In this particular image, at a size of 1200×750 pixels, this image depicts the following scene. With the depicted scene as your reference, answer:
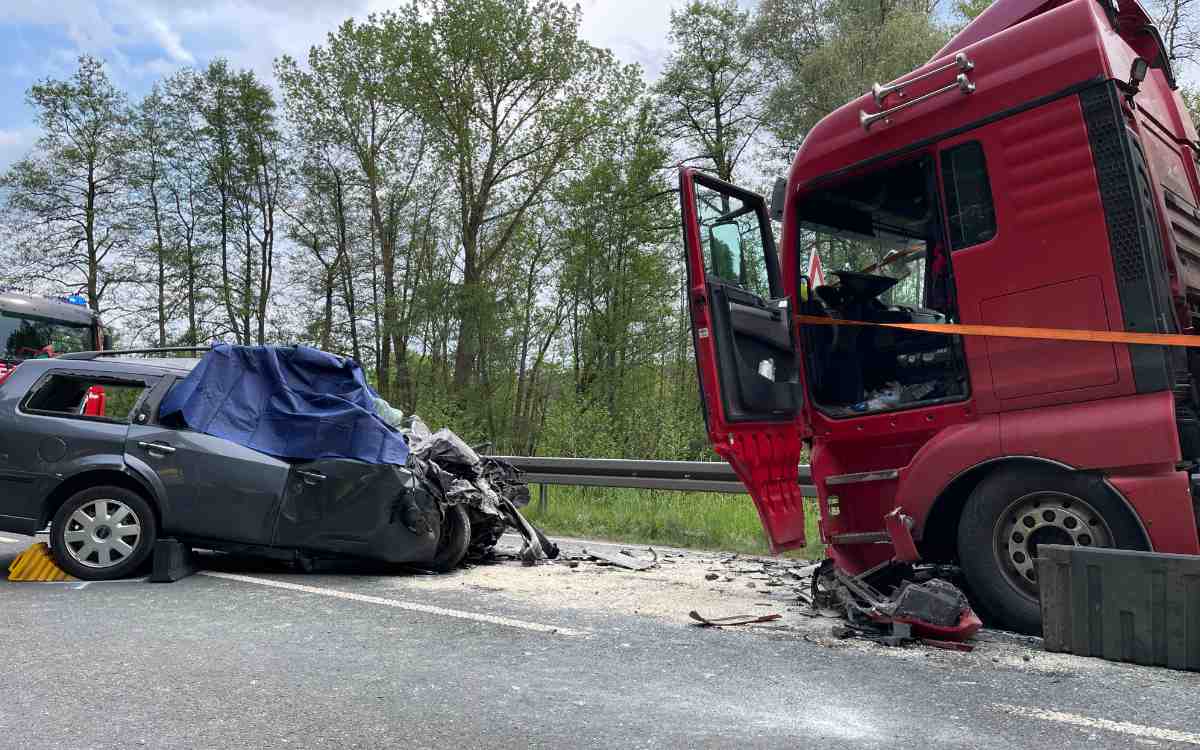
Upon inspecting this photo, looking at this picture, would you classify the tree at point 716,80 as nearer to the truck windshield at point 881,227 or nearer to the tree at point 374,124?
the tree at point 374,124

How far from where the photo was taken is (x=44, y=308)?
1648 centimetres

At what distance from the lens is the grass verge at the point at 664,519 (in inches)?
348

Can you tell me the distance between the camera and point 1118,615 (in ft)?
13.6

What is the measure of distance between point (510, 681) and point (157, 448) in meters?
3.66

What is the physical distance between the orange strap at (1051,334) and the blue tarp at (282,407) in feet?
11.3

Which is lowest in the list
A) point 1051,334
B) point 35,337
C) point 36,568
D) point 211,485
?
point 36,568

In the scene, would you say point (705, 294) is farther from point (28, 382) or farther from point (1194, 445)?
point (28, 382)

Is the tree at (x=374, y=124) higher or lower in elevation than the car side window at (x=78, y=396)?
higher

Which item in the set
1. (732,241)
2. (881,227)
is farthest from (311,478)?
(881,227)

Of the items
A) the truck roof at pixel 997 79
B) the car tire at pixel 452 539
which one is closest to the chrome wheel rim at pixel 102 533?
the car tire at pixel 452 539

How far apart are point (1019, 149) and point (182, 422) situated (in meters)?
5.61

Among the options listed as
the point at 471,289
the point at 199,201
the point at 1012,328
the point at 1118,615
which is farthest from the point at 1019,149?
the point at 199,201

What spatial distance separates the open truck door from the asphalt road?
2.56 feet

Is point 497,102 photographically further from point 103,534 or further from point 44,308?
point 103,534
